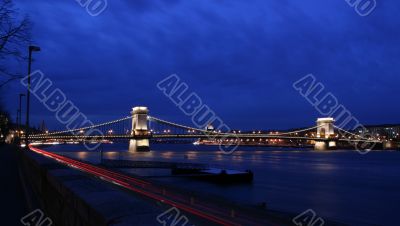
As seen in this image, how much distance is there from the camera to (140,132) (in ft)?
461

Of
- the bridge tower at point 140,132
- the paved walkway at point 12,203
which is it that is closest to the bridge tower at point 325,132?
the bridge tower at point 140,132

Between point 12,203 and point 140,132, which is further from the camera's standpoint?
point 140,132

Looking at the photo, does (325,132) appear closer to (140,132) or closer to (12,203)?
(140,132)

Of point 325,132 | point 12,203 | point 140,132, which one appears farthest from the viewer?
point 325,132

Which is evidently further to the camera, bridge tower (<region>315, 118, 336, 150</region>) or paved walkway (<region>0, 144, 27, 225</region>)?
bridge tower (<region>315, 118, 336, 150</region>)

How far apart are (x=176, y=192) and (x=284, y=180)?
31.2 m

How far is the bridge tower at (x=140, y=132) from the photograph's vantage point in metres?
139

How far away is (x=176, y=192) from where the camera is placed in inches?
1422

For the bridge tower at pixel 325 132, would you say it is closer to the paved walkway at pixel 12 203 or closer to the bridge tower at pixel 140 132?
the bridge tower at pixel 140 132

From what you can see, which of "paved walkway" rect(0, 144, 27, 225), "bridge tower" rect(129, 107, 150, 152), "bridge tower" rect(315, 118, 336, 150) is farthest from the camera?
"bridge tower" rect(315, 118, 336, 150)

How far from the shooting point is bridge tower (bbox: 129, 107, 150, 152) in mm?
139000

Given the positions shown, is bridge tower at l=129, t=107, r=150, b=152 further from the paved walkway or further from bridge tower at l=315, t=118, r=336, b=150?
the paved walkway

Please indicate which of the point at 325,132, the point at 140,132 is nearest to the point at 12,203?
the point at 140,132

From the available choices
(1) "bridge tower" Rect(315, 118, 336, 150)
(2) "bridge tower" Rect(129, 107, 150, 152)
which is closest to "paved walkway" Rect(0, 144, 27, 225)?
(2) "bridge tower" Rect(129, 107, 150, 152)
